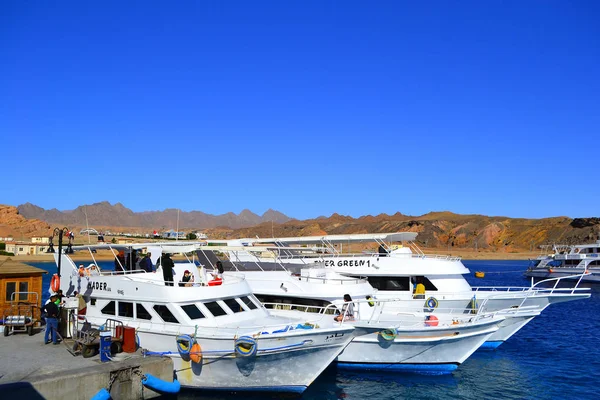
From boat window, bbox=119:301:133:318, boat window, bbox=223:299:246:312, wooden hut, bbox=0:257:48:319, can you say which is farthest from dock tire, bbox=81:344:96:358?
wooden hut, bbox=0:257:48:319

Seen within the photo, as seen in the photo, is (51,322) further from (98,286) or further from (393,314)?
(393,314)

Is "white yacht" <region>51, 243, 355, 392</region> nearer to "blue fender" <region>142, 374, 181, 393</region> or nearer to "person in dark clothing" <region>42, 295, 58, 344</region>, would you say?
"blue fender" <region>142, 374, 181, 393</region>

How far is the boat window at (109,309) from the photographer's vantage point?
17817mm

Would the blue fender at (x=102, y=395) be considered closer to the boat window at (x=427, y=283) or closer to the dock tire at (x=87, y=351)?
the dock tire at (x=87, y=351)

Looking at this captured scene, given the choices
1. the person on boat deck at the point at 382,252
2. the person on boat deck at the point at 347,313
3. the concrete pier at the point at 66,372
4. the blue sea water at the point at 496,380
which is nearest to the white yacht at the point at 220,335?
the blue sea water at the point at 496,380

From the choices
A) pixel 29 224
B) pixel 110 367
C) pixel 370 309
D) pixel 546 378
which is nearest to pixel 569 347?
pixel 546 378

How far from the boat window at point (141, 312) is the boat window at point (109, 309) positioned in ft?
4.08

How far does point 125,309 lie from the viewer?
685 inches

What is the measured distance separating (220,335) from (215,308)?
5.74 ft

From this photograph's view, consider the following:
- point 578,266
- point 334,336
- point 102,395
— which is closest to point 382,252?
point 334,336

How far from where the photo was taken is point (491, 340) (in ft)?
79.6

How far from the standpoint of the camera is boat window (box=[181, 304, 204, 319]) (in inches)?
645

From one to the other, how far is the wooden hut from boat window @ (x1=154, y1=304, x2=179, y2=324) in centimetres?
490

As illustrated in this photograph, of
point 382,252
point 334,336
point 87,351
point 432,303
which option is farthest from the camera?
point 382,252
